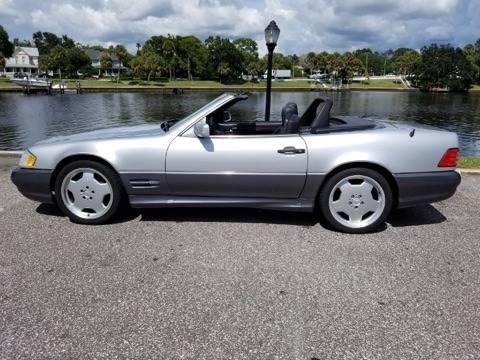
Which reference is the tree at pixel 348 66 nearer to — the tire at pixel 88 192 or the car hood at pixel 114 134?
the car hood at pixel 114 134

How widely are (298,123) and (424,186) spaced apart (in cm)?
139

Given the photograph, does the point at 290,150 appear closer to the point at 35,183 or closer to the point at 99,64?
the point at 35,183

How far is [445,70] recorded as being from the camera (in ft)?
309

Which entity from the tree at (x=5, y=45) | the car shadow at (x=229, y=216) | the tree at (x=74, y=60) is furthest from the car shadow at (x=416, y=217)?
the tree at (x=5, y=45)

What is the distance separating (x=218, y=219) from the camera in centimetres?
448

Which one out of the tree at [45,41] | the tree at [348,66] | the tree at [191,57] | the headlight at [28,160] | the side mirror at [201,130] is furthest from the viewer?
the tree at [45,41]

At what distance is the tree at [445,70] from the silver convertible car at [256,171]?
101492mm

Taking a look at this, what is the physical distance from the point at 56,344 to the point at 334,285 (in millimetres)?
1909

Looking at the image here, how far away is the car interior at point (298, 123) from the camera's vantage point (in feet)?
13.9

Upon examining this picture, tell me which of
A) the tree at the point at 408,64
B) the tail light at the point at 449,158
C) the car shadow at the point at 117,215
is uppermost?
the tree at the point at 408,64

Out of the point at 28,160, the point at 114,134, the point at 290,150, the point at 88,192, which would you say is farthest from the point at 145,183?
the point at 290,150

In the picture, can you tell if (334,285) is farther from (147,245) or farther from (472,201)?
(472,201)

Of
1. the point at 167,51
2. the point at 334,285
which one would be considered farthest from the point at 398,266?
the point at 167,51

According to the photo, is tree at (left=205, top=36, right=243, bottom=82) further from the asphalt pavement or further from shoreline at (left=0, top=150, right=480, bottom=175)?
the asphalt pavement
